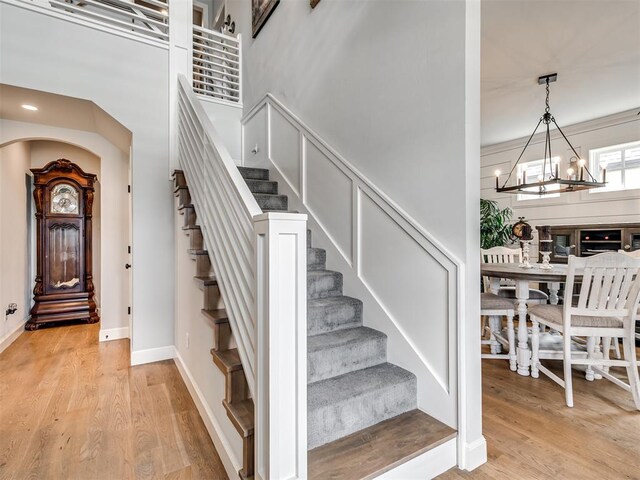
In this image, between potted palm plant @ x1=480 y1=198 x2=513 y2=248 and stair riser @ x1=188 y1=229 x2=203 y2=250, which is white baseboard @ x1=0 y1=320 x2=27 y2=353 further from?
potted palm plant @ x1=480 y1=198 x2=513 y2=248

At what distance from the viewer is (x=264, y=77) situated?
161 inches

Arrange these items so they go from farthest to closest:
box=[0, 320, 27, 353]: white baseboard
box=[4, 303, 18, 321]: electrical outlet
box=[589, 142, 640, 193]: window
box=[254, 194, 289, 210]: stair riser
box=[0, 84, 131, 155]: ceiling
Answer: box=[589, 142, 640, 193]: window < box=[4, 303, 18, 321]: electrical outlet < box=[0, 320, 27, 353]: white baseboard < box=[254, 194, 289, 210]: stair riser < box=[0, 84, 131, 155]: ceiling

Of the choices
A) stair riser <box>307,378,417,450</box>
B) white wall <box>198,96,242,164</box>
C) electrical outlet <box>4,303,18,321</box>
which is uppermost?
white wall <box>198,96,242,164</box>

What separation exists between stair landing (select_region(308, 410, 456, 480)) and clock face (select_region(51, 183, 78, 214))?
4341 mm

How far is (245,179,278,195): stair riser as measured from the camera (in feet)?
10.8

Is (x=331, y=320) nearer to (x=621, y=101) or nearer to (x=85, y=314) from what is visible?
(x=85, y=314)

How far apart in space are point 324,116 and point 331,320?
1.80m

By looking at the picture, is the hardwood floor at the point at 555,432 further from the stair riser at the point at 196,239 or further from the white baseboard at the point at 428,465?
the stair riser at the point at 196,239

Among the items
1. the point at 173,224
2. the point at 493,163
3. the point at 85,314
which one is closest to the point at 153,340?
the point at 173,224

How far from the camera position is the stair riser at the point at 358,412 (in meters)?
1.53

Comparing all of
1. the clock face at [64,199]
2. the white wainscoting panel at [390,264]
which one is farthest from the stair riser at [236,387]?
the clock face at [64,199]

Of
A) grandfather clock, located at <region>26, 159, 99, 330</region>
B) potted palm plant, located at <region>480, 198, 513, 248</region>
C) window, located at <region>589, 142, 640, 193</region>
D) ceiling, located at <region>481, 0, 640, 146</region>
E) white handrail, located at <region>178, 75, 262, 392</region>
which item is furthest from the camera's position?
potted palm plant, located at <region>480, 198, 513, 248</region>

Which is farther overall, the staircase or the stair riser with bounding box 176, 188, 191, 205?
the stair riser with bounding box 176, 188, 191, 205

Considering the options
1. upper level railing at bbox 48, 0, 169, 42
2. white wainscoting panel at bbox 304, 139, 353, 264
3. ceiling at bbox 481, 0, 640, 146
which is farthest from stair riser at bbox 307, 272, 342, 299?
upper level railing at bbox 48, 0, 169, 42
